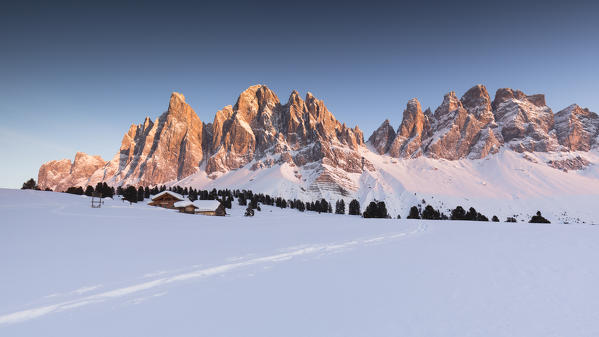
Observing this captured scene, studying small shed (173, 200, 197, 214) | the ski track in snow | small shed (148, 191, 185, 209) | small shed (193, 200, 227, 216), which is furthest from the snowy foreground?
small shed (148, 191, 185, 209)

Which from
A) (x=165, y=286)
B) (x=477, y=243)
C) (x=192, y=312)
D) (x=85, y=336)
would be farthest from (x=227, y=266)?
(x=477, y=243)

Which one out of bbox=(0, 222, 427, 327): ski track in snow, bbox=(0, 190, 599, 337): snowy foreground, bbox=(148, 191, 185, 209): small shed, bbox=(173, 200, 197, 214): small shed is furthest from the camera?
bbox=(148, 191, 185, 209): small shed

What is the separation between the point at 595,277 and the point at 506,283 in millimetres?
3373

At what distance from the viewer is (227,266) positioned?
1014 cm

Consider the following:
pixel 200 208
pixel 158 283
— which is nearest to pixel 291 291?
pixel 158 283

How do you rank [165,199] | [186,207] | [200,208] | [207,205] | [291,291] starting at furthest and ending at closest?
[165,199] < [207,205] < [200,208] < [186,207] < [291,291]

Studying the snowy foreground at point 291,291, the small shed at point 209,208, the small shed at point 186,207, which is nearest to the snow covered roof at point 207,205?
the small shed at point 209,208

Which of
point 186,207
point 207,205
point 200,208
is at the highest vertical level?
point 207,205

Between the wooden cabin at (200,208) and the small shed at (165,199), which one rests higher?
the small shed at (165,199)

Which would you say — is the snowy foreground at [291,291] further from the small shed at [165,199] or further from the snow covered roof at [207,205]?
the small shed at [165,199]

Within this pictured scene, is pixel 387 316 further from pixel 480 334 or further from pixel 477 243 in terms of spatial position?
pixel 477 243

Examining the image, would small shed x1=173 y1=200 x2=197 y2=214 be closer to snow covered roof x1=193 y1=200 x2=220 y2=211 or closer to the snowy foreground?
snow covered roof x1=193 y1=200 x2=220 y2=211

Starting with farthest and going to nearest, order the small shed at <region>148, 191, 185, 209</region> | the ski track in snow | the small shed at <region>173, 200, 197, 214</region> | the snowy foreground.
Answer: the small shed at <region>148, 191, 185, 209</region> < the small shed at <region>173, 200, 197, 214</region> < the ski track in snow < the snowy foreground

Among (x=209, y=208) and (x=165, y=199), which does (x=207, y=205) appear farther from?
(x=165, y=199)
